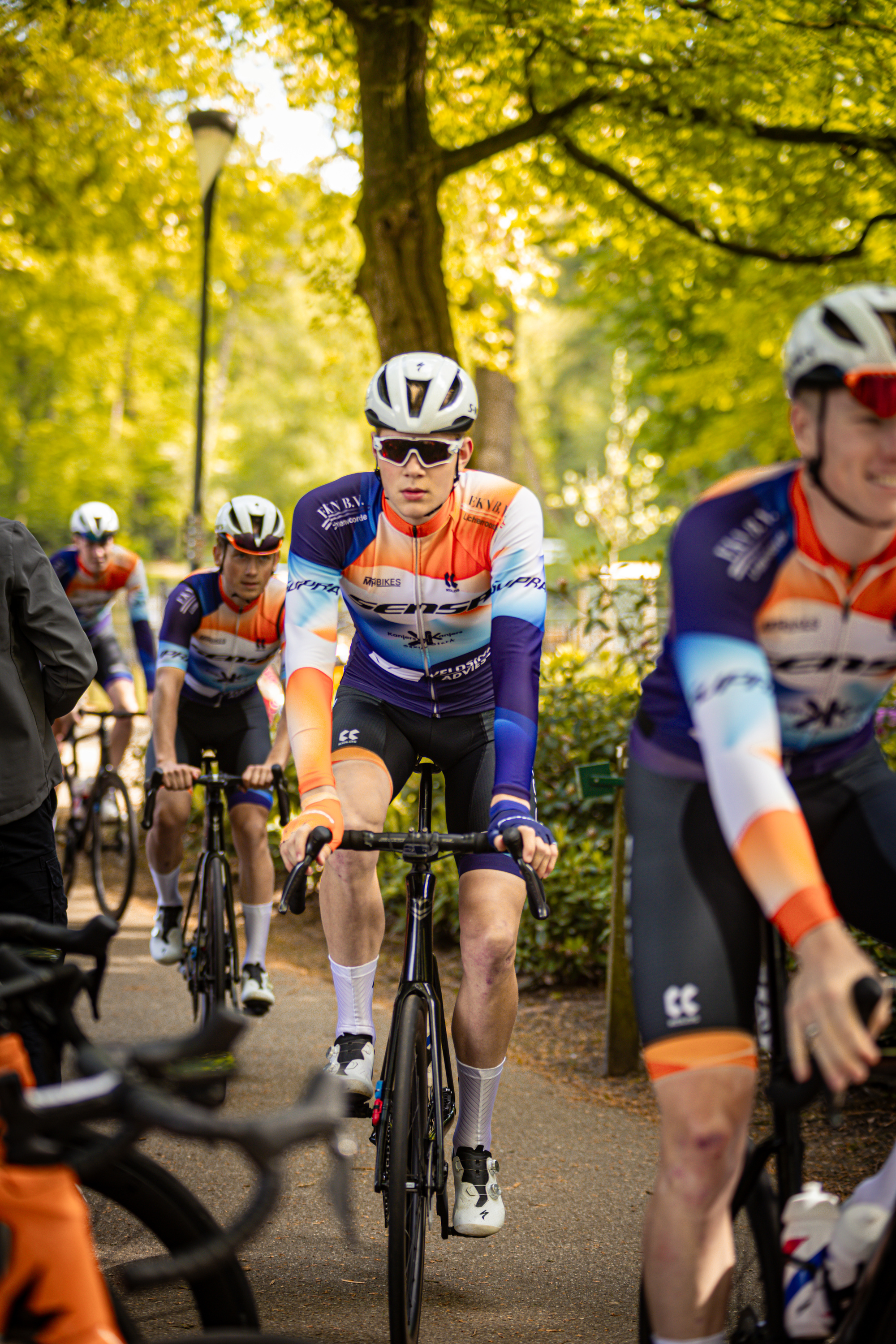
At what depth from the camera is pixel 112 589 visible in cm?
929

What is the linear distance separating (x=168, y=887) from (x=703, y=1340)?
491 centimetres

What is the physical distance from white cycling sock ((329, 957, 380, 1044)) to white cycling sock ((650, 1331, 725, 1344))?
1.64 meters

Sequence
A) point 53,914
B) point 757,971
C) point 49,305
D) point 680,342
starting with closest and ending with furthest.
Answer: point 757,971 < point 53,914 < point 680,342 < point 49,305

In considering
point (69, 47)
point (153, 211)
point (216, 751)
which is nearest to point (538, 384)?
point (153, 211)

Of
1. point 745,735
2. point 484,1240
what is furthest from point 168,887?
point 745,735

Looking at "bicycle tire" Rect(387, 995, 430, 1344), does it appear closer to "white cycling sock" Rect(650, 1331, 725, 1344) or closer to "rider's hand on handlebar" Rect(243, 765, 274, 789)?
"white cycling sock" Rect(650, 1331, 725, 1344)

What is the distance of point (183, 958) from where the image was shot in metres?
6.33

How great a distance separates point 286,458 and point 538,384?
995 centimetres

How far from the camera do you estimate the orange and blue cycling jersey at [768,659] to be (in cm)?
211

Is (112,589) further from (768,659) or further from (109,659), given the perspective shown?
(768,659)

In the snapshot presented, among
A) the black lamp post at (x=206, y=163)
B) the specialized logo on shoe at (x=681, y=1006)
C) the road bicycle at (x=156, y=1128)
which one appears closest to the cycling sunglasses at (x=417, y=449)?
the specialized logo on shoe at (x=681, y=1006)

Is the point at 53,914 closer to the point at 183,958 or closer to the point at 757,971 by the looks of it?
the point at 757,971

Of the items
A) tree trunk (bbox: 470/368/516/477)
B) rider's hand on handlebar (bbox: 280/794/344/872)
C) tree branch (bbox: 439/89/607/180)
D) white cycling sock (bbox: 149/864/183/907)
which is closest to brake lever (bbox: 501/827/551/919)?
rider's hand on handlebar (bbox: 280/794/344/872)

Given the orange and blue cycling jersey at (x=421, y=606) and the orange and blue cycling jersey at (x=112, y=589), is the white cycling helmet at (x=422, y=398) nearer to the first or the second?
the orange and blue cycling jersey at (x=421, y=606)
